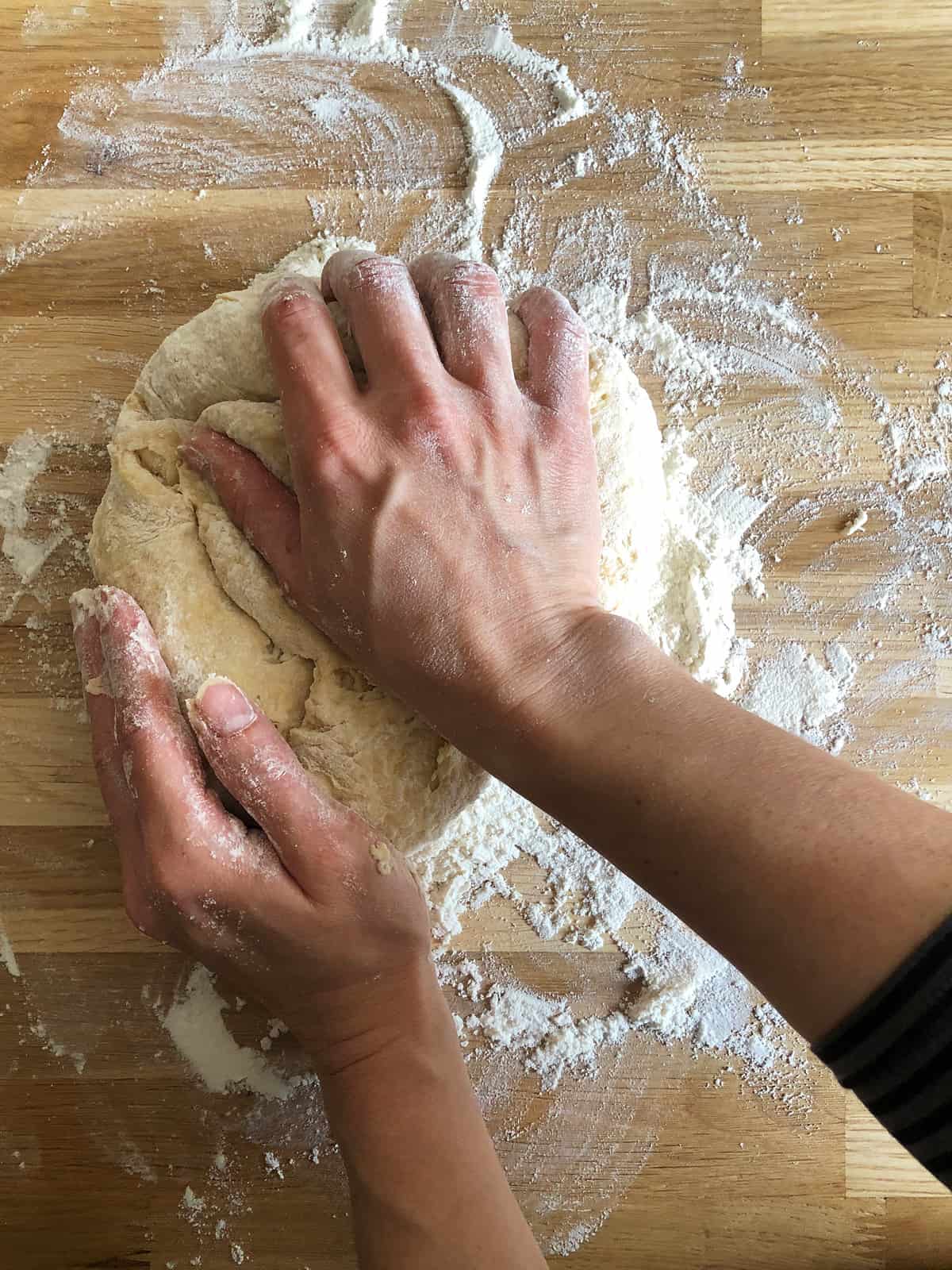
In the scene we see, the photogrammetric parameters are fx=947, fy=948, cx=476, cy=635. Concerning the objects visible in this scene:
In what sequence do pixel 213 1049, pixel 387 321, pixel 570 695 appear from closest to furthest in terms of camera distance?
1. pixel 570 695
2. pixel 387 321
3. pixel 213 1049

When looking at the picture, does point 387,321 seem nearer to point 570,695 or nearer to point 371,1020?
point 570,695

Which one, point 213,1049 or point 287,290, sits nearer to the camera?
point 287,290

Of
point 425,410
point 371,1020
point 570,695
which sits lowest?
point 371,1020

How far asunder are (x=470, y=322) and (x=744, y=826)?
554 millimetres

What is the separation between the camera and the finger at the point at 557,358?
97 centimetres

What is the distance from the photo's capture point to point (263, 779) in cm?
91

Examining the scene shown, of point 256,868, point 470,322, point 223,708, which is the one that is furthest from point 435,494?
point 256,868

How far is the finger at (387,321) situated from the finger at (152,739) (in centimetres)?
35

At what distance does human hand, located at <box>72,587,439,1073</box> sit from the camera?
0.92 m

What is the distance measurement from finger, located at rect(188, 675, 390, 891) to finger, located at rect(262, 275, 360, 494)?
9.0 inches

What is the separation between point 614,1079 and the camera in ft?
3.88

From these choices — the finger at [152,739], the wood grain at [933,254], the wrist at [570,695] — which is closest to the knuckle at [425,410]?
the wrist at [570,695]

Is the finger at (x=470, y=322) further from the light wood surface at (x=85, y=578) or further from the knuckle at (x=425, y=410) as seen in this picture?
the light wood surface at (x=85, y=578)

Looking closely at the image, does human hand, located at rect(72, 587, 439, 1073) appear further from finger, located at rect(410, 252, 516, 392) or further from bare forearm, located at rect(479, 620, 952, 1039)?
finger, located at rect(410, 252, 516, 392)
